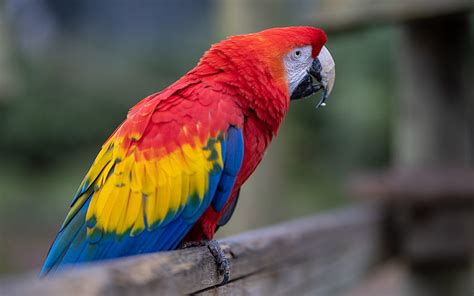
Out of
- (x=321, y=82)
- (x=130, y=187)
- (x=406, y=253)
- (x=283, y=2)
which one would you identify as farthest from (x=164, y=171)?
(x=406, y=253)

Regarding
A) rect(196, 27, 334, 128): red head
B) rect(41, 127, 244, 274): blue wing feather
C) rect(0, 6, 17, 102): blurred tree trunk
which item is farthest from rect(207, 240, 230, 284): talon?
rect(0, 6, 17, 102): blurred tree trunk

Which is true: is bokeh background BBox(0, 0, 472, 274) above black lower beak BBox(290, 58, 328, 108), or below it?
below

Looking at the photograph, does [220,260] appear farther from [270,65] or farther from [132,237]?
[270,65]

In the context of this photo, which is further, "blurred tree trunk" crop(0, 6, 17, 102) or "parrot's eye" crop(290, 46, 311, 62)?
"blurred tree trunk" crop(0, 6, 17, 102)

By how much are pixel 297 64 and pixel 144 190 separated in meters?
0.69

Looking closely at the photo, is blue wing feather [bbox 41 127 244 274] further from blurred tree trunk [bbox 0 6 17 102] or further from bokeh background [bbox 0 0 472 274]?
bokeh background [bbox 0 0 472 274]

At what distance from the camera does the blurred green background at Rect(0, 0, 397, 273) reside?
864 cm

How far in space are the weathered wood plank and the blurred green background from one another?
17.2 feet

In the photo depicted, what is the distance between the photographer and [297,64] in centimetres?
214

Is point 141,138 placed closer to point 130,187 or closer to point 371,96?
point 130,187

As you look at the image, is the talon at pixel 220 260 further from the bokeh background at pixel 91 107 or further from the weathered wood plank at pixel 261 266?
the bokeh background at pixel 91 107

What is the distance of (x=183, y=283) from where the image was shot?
4.32 ft

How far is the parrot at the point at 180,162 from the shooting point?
1.72 metres

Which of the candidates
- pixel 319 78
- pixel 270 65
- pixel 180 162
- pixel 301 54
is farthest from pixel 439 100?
pixel 180 162
